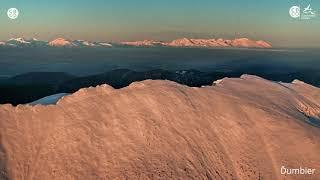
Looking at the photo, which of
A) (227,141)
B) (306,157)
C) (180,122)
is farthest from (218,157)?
(306,157)

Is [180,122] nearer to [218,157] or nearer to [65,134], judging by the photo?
[218,157]

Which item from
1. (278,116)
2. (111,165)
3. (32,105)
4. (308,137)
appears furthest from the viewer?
(32,105)

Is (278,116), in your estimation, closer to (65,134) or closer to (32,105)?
(65,134)

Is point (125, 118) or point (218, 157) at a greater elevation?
point (125, 118)

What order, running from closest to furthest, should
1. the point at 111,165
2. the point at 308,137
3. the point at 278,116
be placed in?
the point at 111,165 < the point at 308,137 < the point at 278,116

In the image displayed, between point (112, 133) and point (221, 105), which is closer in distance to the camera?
point (112, 133)

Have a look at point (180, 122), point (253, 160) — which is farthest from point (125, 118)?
point (253, 160)
